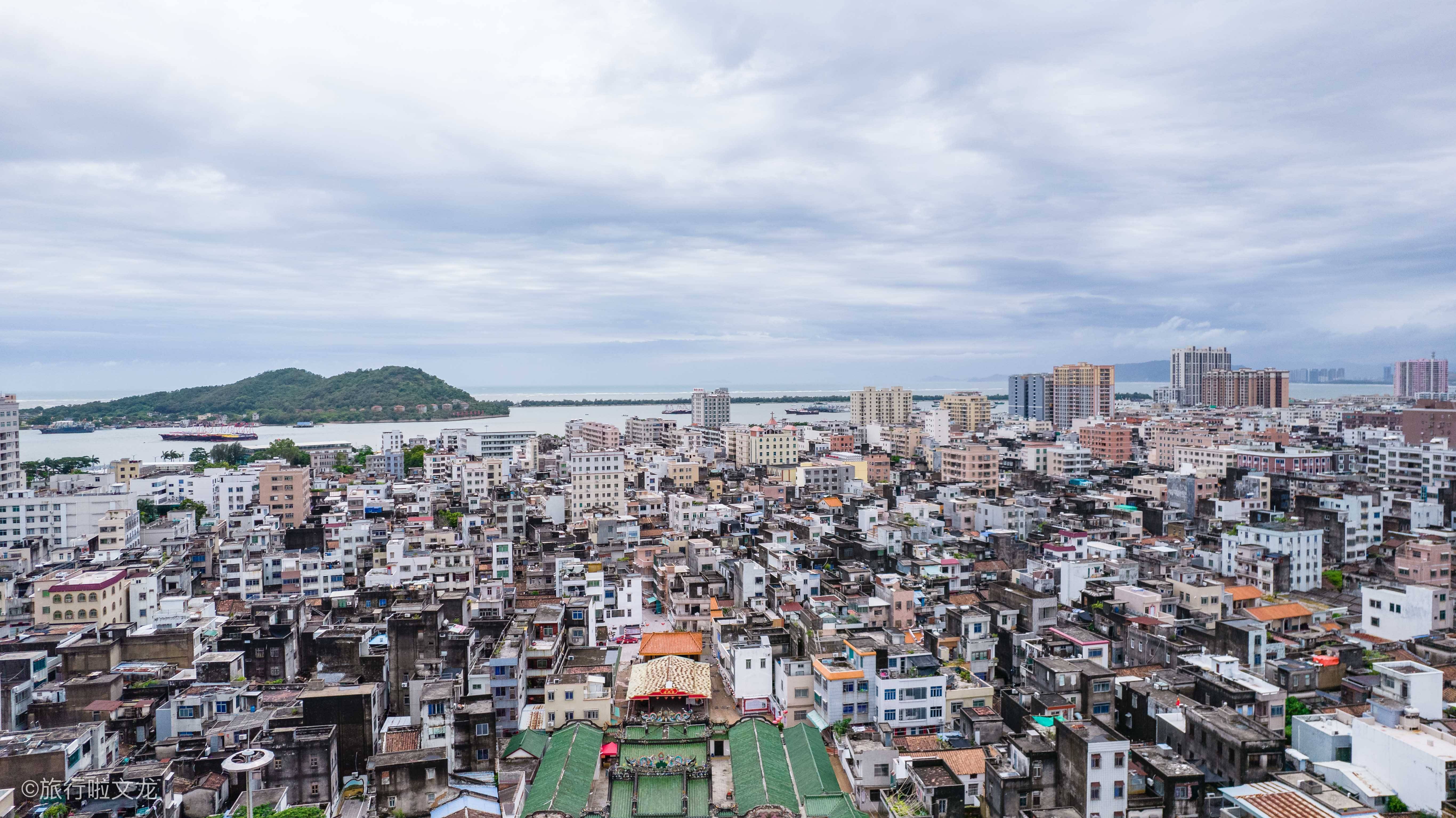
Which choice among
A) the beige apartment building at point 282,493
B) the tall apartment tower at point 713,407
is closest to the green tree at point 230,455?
the beige apartment building at point 282,493

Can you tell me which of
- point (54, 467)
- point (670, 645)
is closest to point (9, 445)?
point (54, 467)

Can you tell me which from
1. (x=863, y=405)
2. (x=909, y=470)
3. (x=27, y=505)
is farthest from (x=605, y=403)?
(x=27, y=505)

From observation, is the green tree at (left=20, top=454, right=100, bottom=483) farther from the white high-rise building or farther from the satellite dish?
the satellite dish

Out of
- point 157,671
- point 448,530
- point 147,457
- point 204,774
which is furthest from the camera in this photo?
point 147,457

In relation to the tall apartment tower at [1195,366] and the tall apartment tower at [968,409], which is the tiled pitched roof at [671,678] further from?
the tall apartment tower at [1195,366]

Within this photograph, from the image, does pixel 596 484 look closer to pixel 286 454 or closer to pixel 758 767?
pixel 758 767

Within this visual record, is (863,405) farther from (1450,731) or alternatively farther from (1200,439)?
(1450,731)
